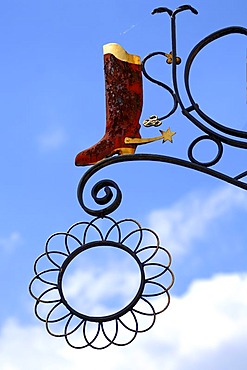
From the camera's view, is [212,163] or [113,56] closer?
[212,163]

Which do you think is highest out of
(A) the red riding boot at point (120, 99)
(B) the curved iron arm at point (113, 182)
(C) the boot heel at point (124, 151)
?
(A) the red riding boot at point (120, 99)

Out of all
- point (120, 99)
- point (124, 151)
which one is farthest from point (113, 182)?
point (120, 99)

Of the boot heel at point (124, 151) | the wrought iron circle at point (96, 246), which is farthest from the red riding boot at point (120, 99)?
the wrought iron circle at point (96, 246)

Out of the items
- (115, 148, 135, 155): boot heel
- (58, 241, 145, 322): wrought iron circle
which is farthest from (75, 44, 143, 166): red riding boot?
(58, 241, 145, 322): wrought iron circle

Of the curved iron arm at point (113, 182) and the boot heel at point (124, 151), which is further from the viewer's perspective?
the boot heel at point (124, 151)

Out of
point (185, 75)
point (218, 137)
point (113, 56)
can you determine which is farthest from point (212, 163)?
point (113, 56)

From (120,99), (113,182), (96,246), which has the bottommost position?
(96,246)

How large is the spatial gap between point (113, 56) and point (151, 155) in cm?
43

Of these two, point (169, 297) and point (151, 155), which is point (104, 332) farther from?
point (151, 155)

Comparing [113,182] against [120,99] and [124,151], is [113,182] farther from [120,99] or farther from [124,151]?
[120,99]

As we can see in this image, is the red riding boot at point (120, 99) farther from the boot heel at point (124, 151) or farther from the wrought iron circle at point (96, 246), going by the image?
the wrought iron circle at point (96, 246)

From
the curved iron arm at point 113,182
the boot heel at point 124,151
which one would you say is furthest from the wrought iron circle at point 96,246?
the boot heel at point 124,151

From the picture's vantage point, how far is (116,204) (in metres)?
3.34

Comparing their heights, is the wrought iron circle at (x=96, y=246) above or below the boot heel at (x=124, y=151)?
below
